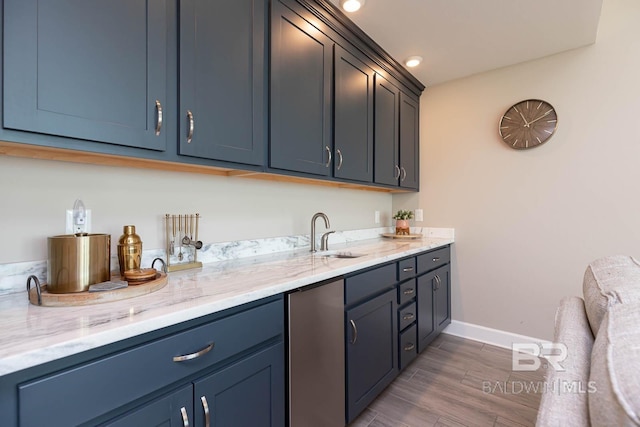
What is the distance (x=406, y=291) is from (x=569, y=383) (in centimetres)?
147

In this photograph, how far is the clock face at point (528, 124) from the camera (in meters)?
2.42

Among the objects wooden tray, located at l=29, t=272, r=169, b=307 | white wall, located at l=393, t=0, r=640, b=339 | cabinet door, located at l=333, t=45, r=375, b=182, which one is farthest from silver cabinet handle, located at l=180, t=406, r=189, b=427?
white wall, located at l=393, t=0, r=640, b=339

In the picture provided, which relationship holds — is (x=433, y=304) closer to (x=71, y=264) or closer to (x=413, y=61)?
(x=413, y=61)

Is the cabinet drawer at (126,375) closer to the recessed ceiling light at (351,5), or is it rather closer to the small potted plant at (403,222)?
the recessed ceiling light at (351,5)

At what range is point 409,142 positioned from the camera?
9.36ft

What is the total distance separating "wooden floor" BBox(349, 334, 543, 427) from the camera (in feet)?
5.64

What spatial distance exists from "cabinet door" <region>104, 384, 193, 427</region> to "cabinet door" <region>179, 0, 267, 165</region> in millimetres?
854

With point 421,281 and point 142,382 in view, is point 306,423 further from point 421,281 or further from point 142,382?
point 421,281

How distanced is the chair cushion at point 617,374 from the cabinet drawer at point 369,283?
1.00m

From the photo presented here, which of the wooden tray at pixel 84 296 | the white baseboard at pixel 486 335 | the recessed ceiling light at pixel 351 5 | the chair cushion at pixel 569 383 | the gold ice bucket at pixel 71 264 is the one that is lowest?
the white baseboard at pixel 486 335

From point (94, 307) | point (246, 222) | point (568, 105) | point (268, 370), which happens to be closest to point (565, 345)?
point (268, 370)

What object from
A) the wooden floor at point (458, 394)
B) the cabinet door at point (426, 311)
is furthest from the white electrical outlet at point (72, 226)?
the cabinet door at point (426, 311)

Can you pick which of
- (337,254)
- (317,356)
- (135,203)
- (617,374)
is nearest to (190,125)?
(135,203)

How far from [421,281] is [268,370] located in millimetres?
1541
